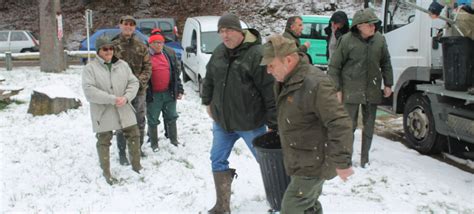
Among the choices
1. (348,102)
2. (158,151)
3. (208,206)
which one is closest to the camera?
(208,206)

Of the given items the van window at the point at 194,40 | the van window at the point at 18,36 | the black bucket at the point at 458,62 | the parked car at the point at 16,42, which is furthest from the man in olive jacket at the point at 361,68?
the van window at the point at 18,36

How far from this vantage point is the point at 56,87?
970cm

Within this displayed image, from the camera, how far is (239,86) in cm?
416

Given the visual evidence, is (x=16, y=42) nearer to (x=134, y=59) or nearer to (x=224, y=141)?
(x=134, y=59)

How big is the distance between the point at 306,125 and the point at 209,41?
9615 millimetres

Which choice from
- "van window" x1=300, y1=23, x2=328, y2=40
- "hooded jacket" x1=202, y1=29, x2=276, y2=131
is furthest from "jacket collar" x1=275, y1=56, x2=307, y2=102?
"van window" x1=300, y1=23, x2=328, y2=40

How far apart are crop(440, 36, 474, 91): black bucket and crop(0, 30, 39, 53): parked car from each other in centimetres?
2306

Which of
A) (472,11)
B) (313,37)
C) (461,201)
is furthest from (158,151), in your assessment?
(313,37)

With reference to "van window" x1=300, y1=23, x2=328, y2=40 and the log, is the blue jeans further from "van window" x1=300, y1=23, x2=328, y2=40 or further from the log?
"van window" x1=300, y1=23, x2=328, y2=40

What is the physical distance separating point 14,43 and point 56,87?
56.1ft

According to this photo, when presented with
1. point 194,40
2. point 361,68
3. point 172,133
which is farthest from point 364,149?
point 194,40

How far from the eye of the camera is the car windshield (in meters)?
12.4

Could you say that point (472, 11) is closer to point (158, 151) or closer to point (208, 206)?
point (208, 206)

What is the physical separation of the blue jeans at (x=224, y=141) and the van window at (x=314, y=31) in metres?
12.7
